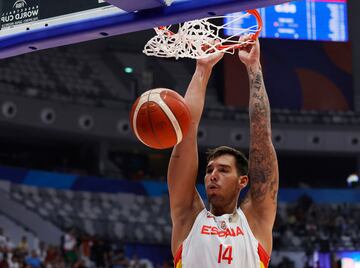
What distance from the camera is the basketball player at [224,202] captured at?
8.71ft

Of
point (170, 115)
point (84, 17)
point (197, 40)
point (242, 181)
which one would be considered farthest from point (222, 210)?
point (84, 17)

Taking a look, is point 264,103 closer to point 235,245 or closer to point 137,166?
point 235,245

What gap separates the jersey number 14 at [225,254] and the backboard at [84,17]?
1008mm

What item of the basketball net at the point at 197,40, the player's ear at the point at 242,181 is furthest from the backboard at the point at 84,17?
the player's ear at the point at 242,181

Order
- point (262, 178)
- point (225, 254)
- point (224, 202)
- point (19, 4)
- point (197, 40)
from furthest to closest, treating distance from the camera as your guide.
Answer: point (19, 4) → point (197, 40) → point (262, 178) → point (224, 202) → point (225, 254)

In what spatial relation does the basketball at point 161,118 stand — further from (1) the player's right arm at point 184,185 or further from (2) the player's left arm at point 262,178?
(2) the player's left arm at point 262,178

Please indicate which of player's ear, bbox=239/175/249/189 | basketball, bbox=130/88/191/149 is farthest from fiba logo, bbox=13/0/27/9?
player's ear, bbox=239/175/249/189

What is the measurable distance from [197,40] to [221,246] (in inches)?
45.8

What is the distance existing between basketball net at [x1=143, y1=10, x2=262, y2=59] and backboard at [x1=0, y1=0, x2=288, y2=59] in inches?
10.4

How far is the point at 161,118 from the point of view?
2.76 metres

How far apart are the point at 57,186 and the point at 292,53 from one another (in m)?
8.95

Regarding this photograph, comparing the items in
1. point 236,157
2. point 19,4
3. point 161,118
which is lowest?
point 236,157

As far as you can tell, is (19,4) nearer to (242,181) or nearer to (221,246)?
(242,181)

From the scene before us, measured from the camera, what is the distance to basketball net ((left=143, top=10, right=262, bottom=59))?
323cm
